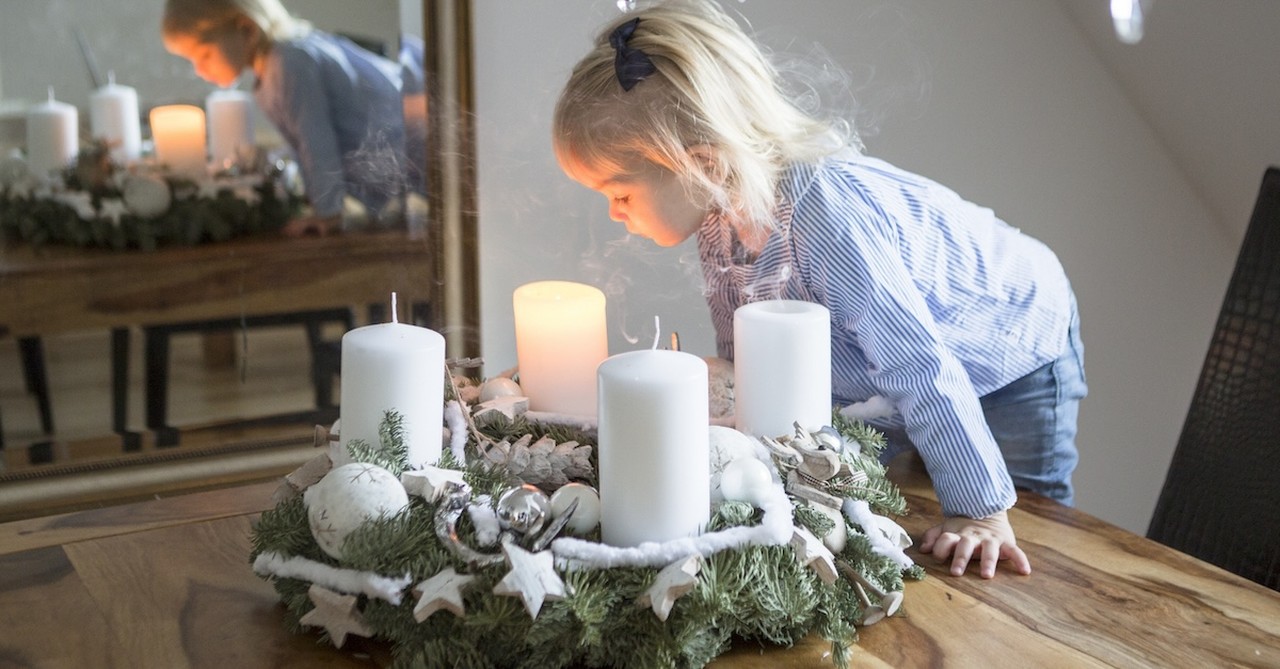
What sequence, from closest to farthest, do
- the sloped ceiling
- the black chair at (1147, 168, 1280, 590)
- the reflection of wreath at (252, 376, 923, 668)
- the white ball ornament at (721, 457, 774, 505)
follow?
the reflection of wreath at (252, 376, 923, 668)
the white ball ornament at (721, 457, 774, 505)
the black chair at (1147, 168, 1280, 590)
the sloped ceiling

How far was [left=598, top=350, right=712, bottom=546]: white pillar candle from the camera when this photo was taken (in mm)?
860

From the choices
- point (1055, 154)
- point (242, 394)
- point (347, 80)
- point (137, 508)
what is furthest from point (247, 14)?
point (1055, 154)

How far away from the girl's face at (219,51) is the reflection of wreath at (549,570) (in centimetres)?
88

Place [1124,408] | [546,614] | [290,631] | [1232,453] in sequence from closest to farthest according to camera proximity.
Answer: [546,614] < [290,631] < [1232,453] < [1124,408]

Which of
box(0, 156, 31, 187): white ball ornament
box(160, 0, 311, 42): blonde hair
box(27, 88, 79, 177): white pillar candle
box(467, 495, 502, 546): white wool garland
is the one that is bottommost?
box(467, 495, 502, 546): white wool garland

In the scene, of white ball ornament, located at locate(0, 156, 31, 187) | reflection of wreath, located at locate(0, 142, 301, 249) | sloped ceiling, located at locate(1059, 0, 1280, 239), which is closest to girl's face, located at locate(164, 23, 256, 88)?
reflection of wreath, located at locate(0, 142, 301, 249)

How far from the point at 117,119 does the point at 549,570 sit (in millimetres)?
1151

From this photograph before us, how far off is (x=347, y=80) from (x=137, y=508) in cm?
72

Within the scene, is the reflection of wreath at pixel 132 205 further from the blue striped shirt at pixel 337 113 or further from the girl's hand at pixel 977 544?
the girl's hand at pixel 977 544

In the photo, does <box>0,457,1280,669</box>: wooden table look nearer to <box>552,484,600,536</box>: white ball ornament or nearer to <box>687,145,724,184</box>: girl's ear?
<box>552,484,600,536</box>: white ball ornament

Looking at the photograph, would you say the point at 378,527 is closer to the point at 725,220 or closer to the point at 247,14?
the point at 725,220

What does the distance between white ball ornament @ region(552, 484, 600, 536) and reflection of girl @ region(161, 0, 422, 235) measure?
2.97 ft

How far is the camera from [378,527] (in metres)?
0.87

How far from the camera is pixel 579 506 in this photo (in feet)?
3.00
